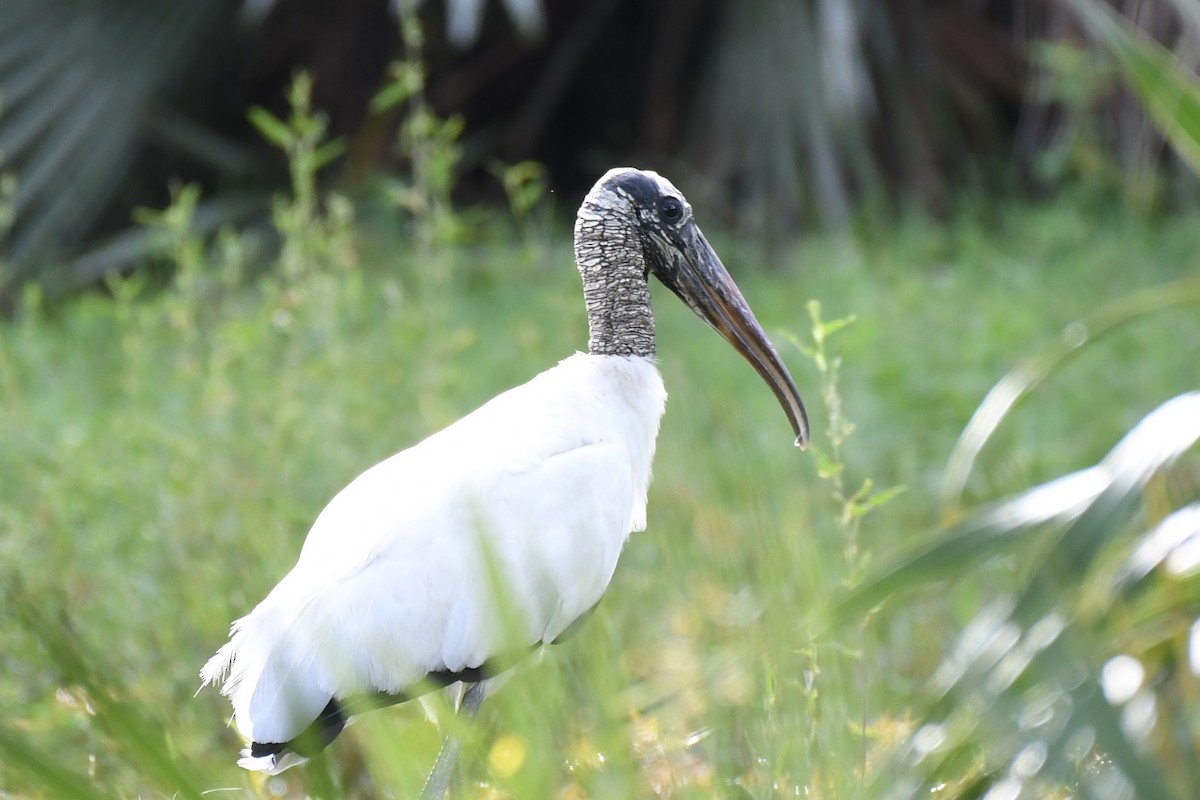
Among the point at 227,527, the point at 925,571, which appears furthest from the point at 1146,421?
the point at 227,527

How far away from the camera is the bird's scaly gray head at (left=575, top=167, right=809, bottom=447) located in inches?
109

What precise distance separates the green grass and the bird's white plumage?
10 cm

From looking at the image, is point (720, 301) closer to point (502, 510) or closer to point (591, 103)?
point (502, 510)

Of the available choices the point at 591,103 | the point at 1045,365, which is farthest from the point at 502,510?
the point at 591,103

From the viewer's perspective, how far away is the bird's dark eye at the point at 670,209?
2754 mm

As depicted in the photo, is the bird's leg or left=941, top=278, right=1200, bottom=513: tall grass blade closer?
left=941, top=278, right=1200, bottom=513: tall grass blade

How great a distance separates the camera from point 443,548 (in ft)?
7.74

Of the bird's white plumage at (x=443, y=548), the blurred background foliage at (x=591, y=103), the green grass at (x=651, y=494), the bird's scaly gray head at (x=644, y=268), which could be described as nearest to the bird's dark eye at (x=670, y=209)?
the bird's scaly gray head at (x=644, y=268)

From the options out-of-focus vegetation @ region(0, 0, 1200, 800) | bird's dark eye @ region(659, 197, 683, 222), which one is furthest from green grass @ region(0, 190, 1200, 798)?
bird's dark eye @ region(659, 197, 683, 222)

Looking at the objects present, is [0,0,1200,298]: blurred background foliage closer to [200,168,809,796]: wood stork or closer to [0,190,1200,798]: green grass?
[0,190,1200,798]: green grass

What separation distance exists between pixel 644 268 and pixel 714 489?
1.75 meters

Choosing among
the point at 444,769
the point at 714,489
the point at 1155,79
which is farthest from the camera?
the point at 444,769

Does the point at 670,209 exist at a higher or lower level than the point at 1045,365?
lower

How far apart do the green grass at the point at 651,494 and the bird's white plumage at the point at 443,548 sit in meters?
0.10
